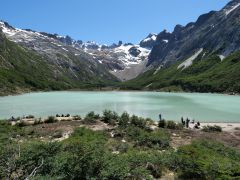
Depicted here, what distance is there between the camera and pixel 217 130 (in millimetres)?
62969

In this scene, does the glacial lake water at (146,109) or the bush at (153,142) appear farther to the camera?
the glacial lake water at (146,109)

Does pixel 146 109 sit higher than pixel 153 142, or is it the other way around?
pixel 153 142

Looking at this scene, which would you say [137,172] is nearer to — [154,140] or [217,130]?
[154,140]

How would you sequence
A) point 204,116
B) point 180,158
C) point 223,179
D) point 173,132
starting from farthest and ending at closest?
point 204,116, point 173,132, point 180,158, point 223,179

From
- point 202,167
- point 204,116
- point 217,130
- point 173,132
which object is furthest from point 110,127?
point 204,116

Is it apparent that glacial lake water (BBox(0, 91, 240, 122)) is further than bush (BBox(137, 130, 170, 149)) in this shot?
Yes

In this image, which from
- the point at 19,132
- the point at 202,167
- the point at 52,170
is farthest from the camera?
the point at 19,132

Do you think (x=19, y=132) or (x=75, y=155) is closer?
(x=75, y=155)

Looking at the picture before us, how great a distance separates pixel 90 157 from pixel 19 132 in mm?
28476

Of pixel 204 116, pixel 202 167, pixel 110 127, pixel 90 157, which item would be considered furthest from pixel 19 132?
pixel 204 116

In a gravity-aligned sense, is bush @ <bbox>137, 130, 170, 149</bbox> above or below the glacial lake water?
above

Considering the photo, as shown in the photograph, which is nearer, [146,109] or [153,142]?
[153,142]

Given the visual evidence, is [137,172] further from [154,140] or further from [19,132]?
[19,132]

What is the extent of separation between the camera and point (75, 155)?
80.9 ft
